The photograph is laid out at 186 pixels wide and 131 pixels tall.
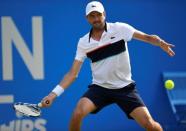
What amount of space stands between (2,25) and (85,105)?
199cm

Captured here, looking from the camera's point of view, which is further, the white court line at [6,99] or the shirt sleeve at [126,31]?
the white court line at [6,99]

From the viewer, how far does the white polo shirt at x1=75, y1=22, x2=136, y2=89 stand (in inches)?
186

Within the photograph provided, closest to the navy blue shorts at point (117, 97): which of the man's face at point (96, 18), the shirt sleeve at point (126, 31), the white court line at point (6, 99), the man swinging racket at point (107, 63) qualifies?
the man swinging racket at point (107, 63)

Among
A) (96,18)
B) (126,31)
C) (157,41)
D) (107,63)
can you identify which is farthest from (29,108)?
(157,41)

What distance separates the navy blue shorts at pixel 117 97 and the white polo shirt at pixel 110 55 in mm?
48

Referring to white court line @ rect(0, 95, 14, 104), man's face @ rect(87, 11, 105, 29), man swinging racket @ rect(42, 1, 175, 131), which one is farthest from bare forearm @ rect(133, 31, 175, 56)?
white court line @ rect(0, 95, 14, 104)

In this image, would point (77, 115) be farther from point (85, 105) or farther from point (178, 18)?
point (178, 18)

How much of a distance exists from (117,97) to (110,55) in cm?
40

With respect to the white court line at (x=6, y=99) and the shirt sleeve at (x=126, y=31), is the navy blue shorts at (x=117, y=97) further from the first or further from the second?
the white court line at (x=6, y=99)

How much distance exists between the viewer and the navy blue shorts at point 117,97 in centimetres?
471

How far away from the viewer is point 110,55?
474 cm

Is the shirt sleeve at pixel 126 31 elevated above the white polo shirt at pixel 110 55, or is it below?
above

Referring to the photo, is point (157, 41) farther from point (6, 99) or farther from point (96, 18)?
point (6, 99)

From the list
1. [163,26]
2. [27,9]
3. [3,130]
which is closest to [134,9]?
[163,26]
